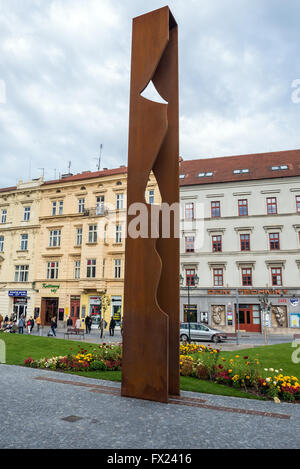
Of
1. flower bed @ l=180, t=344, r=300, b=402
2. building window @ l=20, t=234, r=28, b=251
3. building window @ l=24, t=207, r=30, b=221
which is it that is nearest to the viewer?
flower bed @ l=180, t=344, r=300, b=402

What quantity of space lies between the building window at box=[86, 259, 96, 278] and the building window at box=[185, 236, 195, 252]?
10.3 m

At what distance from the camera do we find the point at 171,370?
8.95 meters

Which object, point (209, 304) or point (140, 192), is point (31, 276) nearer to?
point (209, 304)

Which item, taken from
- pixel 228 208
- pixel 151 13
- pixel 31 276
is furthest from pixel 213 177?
pixel 151 13

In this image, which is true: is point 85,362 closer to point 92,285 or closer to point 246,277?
point 92,285

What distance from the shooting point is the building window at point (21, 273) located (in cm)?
4378

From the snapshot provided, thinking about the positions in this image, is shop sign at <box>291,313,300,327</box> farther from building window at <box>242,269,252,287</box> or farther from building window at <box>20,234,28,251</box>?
building window at <box>20,234,28,251</box>

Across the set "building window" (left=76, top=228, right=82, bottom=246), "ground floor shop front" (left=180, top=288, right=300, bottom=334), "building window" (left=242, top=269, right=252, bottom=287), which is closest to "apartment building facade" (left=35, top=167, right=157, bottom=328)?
"building window" (left=76, top=228, right=82, bottom=246)

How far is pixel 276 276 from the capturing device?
3781 centimetres

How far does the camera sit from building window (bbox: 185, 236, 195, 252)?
4125 centimetres

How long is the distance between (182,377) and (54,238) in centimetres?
3479

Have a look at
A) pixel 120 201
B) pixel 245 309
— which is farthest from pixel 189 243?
pixel 245 309
